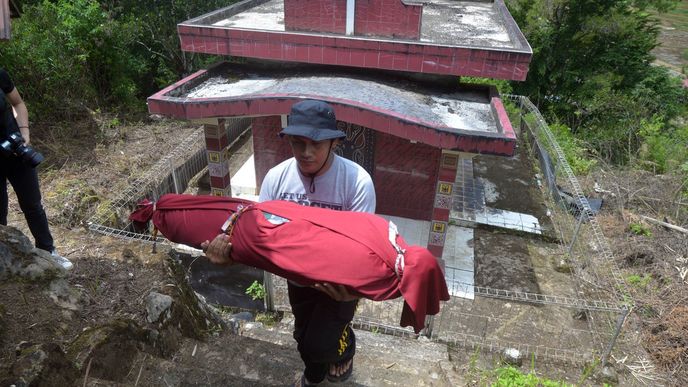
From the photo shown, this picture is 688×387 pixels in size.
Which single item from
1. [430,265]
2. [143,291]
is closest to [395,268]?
[430,265]

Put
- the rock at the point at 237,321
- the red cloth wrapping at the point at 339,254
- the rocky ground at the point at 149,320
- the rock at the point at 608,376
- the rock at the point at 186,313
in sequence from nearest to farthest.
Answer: the red cloth wrapping at the point at 339,254
the rocky ground at the point at 149,320
the rock at the point at 186,313
the rock at the point at 237,321
the rock at the point at 608,376

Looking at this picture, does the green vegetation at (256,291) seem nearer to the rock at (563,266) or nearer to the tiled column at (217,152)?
the tiled column at (217,152)

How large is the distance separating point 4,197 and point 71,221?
3.28 m

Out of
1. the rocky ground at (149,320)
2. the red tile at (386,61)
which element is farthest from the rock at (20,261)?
the red tile at (386,61)

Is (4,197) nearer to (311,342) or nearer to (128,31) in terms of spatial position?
(311,342)

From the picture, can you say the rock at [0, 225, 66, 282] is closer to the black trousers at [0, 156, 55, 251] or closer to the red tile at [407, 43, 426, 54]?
the black trousers at [0, 156, 55, 251]

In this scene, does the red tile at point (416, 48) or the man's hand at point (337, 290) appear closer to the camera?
the man's hand at point (337, 290)

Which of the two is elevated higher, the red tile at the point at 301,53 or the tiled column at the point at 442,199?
the red tile at the point at 301,53

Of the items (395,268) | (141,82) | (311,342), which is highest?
(395,268)

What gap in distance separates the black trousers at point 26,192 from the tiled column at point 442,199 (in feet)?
16.9

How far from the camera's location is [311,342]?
283cm

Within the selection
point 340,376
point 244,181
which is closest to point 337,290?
point 340,376

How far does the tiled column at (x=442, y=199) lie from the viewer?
6.86 meters

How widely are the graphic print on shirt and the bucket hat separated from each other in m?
0.43
